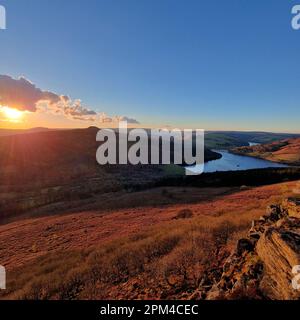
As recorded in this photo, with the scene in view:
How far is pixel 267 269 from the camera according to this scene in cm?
679

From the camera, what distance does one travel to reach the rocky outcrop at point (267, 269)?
6039mm

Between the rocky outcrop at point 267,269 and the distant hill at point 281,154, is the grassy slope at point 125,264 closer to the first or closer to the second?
the rocky outcrop at point 267,269

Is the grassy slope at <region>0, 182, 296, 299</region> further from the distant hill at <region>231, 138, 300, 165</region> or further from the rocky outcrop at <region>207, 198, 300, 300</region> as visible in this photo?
the distant hill at <region>231, 138, 300, 165</region>

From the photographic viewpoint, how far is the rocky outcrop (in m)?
6.04

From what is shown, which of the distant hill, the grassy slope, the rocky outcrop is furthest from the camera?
the distant hill

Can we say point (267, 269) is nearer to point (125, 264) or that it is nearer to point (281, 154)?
point (125, 264)

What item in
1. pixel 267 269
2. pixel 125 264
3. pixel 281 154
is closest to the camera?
pixel 267 269

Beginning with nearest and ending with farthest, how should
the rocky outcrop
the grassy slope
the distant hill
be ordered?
the rocky outcrop, the grassy slope, the distant hill

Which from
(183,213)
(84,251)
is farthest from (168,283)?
(183,213)

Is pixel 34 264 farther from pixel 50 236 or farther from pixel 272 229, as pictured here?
pixel 272 229

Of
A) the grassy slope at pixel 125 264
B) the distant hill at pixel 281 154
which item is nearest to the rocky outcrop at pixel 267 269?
the grassy slope at pixel 125 264

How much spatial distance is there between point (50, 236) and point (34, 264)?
7548mm

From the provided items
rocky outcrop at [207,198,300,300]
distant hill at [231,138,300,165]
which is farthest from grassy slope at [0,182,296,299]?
distant hill at [231,138,300,165]

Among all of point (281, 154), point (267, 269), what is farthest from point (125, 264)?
point (281, 154)
